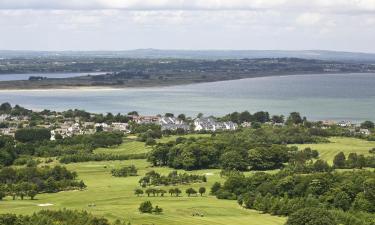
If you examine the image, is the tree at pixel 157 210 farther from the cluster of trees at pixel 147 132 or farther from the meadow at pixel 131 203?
the cluster of trees at pixel 147 132

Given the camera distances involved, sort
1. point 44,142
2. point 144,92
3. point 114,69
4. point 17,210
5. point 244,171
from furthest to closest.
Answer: point 114,69 < point 144,92 < point 44,142 < point 244,171 < point 17,210

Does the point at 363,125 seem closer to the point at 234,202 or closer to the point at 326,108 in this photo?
the point at 326,108

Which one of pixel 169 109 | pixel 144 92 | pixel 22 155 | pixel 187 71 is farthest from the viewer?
pixel 187 71

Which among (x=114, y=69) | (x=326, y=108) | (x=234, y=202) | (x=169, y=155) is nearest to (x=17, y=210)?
(x=234, y=202)

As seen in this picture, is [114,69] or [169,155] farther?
[114,69]

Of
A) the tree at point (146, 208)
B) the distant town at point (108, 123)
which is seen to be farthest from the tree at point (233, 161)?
the distant town at point (108, 123)
